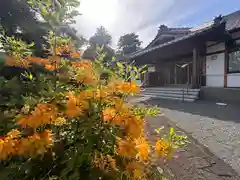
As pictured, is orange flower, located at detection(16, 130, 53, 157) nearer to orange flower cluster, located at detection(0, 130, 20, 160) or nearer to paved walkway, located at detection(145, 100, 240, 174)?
orange flower cluster, located at detection(0, 130, 20, 160)

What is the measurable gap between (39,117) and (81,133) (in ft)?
0.71

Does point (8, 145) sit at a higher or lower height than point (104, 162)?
higher

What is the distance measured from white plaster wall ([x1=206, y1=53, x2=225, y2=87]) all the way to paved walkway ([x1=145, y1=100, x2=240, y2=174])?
3192 millimetres

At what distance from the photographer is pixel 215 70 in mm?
11047

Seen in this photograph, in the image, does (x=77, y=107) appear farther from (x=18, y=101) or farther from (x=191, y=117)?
(x=191, y=117)

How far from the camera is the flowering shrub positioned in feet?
2.97

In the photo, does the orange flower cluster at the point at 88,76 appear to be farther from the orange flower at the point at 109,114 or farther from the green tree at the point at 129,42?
the green tree at the point at 129,42

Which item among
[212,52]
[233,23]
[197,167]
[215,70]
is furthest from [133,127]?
[233,23]

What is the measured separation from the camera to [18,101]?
1.04 meters

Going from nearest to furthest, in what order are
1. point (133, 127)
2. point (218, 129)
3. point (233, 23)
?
point (133, 127) → point (218, 129) → point (233, 23)

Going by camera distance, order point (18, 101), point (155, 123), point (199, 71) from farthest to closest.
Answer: point (199, 71), point (155, 123), point (18, 101)

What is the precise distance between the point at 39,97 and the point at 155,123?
5.02 metres

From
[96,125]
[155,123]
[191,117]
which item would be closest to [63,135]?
[96,125]

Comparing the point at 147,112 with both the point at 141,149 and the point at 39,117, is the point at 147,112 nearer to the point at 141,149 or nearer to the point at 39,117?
the point at 141,149
